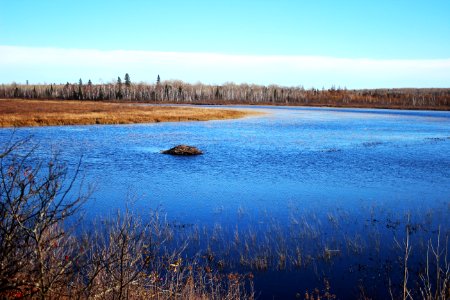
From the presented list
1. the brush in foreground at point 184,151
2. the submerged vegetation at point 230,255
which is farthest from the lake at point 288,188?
the brush in foreground at point 184,151

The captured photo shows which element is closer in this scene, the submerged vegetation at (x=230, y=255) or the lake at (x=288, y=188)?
the submerged vegetation at (x=230, y=255)

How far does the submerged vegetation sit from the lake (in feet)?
0.27

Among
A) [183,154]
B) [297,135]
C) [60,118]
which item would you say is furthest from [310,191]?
[60,118]

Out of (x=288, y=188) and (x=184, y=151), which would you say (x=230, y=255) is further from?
(x=184, y=151)

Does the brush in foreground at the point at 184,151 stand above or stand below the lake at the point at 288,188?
above

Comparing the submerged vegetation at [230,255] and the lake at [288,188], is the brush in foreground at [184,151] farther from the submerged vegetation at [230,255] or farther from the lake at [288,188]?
the submerged vegetation at [230,255]

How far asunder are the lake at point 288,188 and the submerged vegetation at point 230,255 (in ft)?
0.27

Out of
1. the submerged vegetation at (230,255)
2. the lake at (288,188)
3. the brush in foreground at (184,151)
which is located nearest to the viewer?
the submerged vegetation at (230,255)

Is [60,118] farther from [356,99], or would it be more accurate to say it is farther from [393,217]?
[356,99]

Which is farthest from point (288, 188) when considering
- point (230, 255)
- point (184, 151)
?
point (184, 151)

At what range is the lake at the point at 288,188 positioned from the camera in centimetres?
1145

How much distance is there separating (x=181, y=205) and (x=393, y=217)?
263 inches

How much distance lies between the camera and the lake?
37.6 ft

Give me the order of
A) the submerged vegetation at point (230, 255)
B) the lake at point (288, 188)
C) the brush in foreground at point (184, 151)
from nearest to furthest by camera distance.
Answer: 1. the submerged vegetation at point (230, 255)
2. the lake at point (288, 188)
3. the brush in foreground at point (184, 151)
